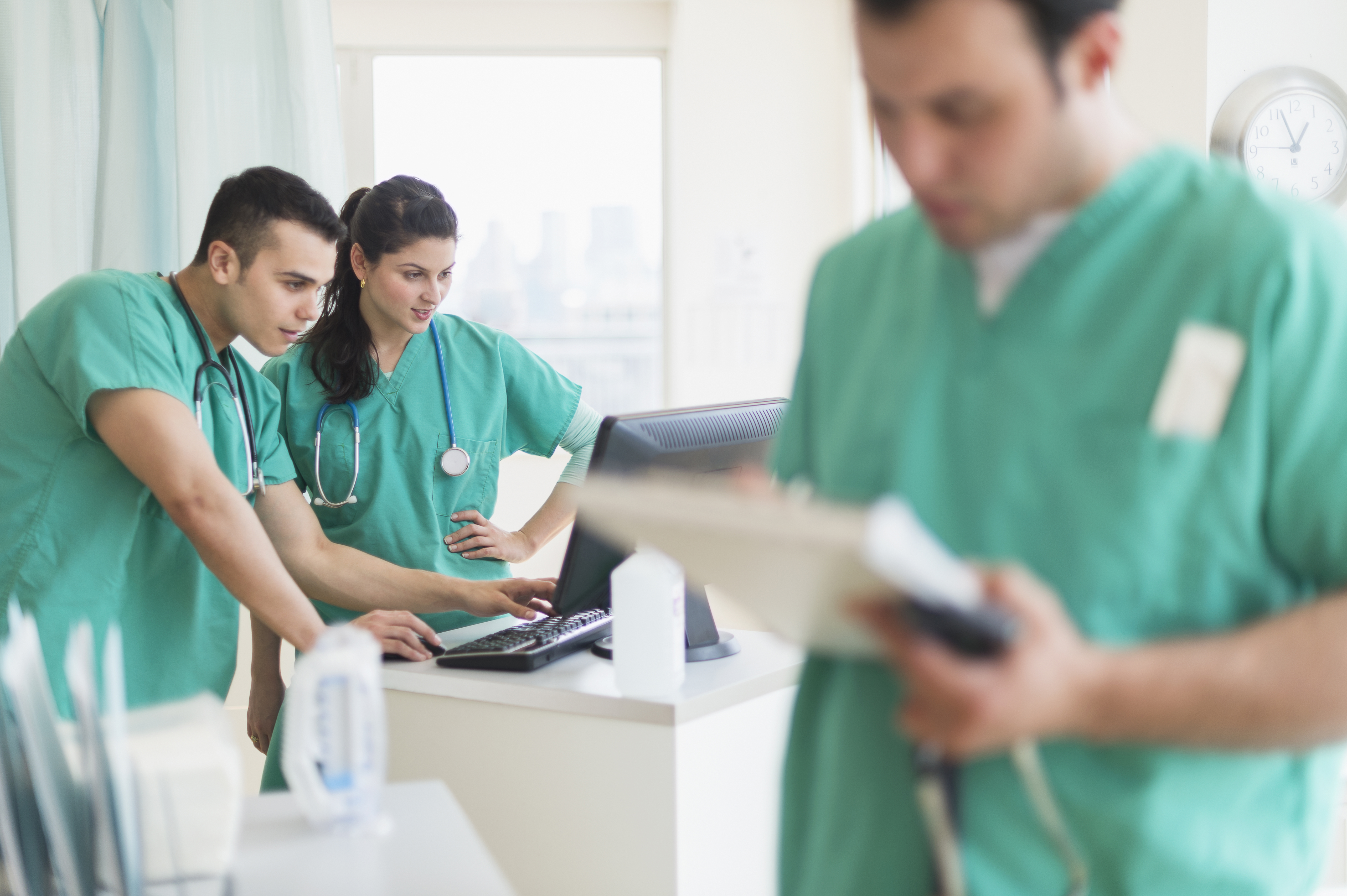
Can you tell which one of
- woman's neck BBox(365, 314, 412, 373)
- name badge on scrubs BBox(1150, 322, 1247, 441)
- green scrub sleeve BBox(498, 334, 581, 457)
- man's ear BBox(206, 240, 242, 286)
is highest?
man's ear BBox(206, 240, 242, 286)

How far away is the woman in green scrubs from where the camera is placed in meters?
2.05

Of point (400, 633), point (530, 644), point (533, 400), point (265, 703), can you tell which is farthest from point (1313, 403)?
point (265, 703)

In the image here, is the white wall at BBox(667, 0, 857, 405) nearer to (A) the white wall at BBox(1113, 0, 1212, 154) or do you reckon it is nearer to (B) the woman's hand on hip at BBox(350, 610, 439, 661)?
(A) the white wall at BBox(1113, 0, 1212, 154)

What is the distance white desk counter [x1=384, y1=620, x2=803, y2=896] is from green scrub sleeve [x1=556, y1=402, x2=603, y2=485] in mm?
732

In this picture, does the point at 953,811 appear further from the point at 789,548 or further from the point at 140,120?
the point at 140,120

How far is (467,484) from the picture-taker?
2137 millimetres

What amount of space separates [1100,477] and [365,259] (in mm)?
Result: 1698

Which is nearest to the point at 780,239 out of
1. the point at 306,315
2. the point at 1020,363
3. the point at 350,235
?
the point at 350,235

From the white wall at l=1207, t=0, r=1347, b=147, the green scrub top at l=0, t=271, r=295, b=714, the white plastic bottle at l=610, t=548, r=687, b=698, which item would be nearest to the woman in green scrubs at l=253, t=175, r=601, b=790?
the green scrub top at l=0, t=271, r=295, b=714

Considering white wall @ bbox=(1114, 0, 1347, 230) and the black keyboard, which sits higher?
white wall @ bbox=(1114, 0, 1347, 230)

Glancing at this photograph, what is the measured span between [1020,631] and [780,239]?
3.24 metres

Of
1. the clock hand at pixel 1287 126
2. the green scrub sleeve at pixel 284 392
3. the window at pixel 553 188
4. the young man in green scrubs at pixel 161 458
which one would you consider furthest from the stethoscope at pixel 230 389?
the clock hand at pixel 1287 126

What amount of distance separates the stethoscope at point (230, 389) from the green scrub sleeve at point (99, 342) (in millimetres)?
55

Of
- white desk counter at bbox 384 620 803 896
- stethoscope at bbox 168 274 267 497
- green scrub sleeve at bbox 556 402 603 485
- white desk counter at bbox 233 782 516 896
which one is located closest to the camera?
white desk counter at bbox 233 782 516 896
